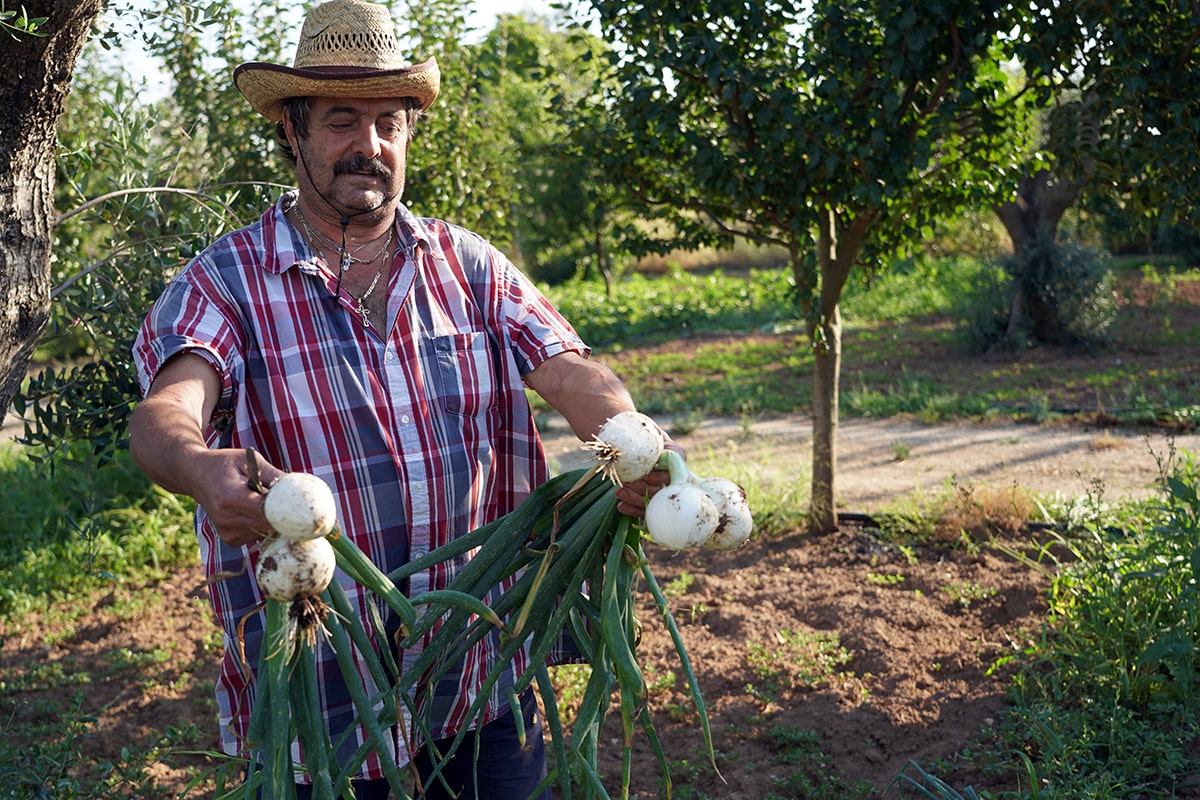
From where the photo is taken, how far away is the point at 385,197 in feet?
6.91

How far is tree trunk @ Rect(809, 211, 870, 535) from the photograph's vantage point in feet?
15.4

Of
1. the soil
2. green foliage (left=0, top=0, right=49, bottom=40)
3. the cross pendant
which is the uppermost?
green foliage (left=0, top=0, right=49, bottom=40)

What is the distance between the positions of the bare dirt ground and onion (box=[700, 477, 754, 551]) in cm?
162

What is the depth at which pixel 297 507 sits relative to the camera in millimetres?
1460

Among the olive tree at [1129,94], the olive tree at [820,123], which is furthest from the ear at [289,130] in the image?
the olive tree at [1129,94]

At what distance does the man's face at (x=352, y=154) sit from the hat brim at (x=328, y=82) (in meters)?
0.03

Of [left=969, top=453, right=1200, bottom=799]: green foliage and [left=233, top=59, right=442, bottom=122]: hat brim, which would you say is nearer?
[left=233, top=59, right=442, bottom=122]: hat brim

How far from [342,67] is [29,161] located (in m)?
0.93

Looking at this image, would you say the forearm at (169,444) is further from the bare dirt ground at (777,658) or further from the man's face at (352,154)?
the bare dirt ground at (777,658)

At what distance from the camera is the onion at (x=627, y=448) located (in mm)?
1688

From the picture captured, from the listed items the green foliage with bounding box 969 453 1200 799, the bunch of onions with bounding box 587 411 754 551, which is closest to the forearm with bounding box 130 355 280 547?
the bunch of onions with bounding box 587 411 754 551

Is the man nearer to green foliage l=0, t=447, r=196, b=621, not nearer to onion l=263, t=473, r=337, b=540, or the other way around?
onion l=263, t=473, r=337, b=540

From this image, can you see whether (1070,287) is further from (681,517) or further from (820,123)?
(681,517)

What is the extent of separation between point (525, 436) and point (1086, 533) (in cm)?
318
